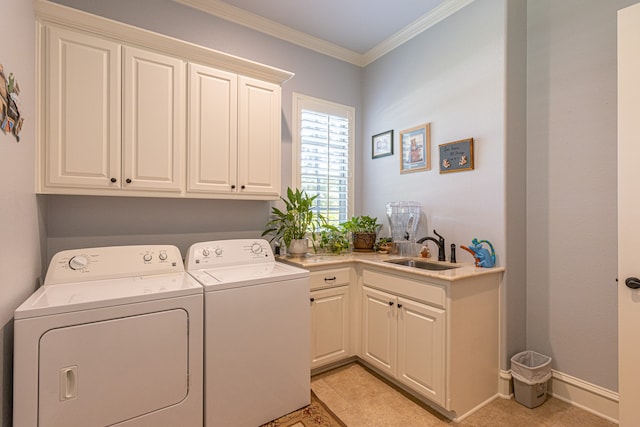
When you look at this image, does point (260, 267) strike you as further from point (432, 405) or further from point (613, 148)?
point (613, 148)

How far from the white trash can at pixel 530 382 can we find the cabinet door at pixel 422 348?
61 cm

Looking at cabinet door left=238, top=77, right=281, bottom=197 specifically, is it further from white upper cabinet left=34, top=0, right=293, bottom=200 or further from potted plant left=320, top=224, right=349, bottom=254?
potted plant left=320, top=224, right=349, bottom=254

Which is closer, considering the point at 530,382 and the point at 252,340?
the point at 252,340

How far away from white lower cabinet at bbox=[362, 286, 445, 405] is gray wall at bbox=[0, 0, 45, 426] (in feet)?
6.80

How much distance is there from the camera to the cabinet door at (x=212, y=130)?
6.81 ft

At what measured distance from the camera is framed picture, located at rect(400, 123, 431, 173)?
2.64 m

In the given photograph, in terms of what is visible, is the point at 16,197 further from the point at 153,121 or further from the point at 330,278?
the point at 330,278

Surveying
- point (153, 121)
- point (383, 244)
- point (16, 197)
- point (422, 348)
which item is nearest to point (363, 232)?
point (383, 244)

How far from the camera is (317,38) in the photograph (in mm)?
2947

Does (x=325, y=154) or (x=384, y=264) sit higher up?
(x=325, y=154)

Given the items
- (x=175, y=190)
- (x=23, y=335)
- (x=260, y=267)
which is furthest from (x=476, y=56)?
(x=23, y=335)

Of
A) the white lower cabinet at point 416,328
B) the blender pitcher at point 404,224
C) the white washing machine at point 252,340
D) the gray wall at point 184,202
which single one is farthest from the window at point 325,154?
the white washing machine at point 252,340

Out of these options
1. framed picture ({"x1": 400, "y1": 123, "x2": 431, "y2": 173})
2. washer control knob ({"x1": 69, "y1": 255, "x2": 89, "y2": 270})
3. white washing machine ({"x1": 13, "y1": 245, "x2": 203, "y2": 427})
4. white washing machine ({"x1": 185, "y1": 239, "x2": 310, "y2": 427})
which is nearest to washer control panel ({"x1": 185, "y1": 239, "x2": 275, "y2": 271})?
white washing machine ({"x1": 185, "y1": 239, "x2": 310, "y2": 427})

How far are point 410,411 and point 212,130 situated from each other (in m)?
2.34
